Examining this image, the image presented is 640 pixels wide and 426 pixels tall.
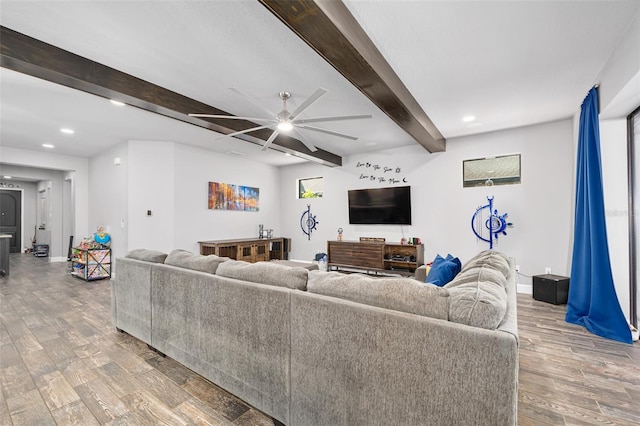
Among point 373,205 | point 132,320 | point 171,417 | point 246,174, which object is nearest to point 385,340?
point 171,417

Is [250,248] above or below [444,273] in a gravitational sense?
below

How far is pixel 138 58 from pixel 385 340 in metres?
3.10

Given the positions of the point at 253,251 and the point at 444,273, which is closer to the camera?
the point at 444,273

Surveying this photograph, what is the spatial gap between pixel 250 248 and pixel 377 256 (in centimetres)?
282

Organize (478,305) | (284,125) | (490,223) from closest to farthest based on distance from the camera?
(478,305) < (284,125) < (490,223)

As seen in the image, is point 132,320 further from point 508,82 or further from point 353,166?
point 353,166

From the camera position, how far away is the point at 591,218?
3.06 m

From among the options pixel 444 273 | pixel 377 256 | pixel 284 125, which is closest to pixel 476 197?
pixel 377 256

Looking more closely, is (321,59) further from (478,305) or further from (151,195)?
(151,195)

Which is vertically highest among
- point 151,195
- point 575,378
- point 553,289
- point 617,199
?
point 151,195

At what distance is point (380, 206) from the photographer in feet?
19.8

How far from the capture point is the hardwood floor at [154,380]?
5.56ft

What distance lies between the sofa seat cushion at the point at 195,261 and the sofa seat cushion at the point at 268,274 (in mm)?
105

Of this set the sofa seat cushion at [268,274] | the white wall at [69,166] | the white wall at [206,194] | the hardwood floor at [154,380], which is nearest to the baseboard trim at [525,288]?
the hardwood floor at [154,380]
